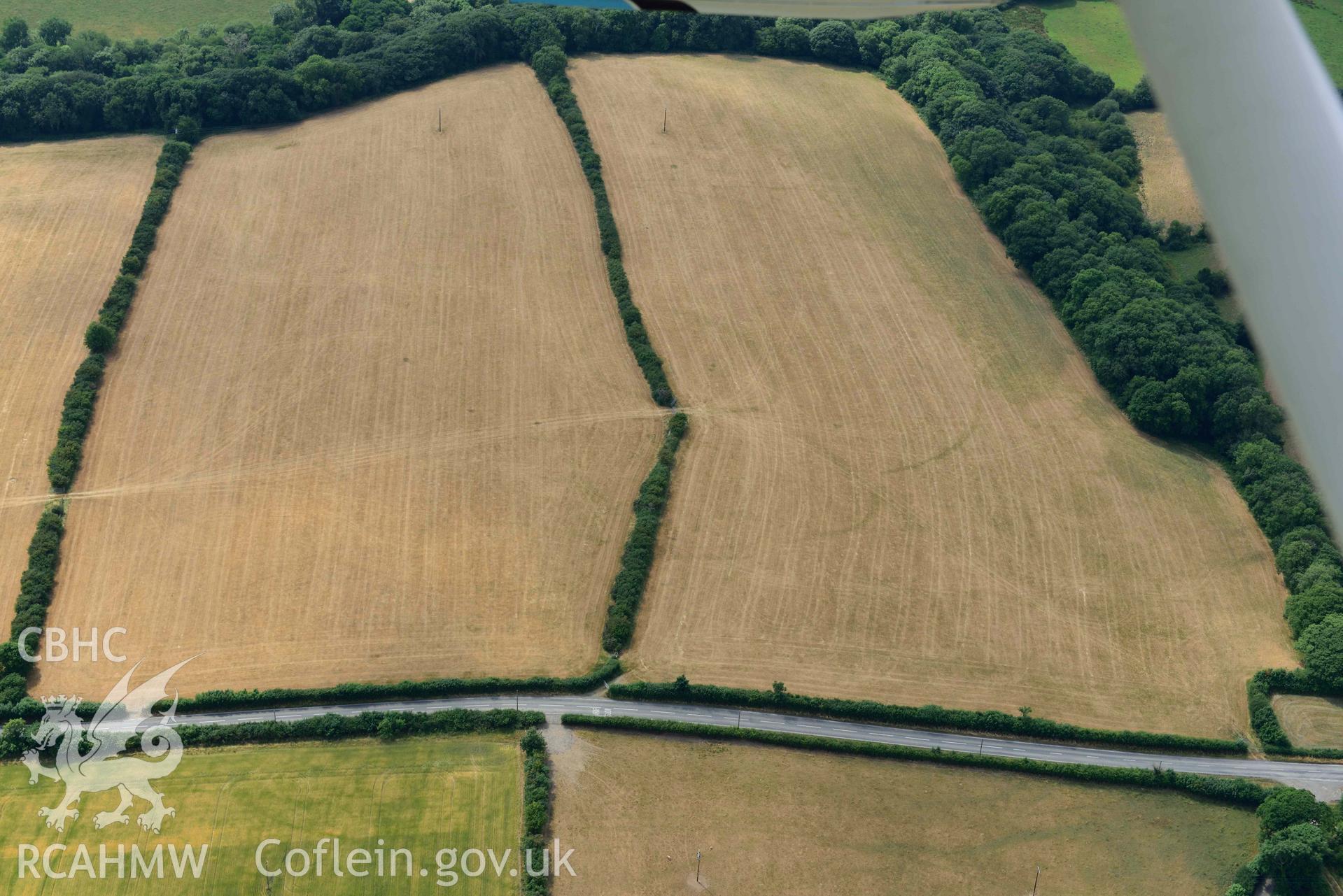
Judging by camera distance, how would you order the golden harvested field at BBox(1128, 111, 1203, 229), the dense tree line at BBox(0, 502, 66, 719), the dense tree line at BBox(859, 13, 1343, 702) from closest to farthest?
1. the dense tree line at BBox(0, 502, 66, 719)
2. the dense tree line at BBox(859, 13, 1343, 702)
3. the golden harvested field at BBox(1128, 111, 1203, 229)

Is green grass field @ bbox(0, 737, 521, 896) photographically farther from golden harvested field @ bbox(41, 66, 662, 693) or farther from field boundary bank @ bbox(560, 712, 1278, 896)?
field boundary bank @ bbox(560, 712, 1278, 896)

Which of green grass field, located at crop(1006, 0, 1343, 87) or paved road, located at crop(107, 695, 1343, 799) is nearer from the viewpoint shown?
paved road, located at crop(107, 695, 1343, 799)

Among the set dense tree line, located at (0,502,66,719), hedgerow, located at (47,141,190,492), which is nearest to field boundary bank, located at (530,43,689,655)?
dense tree line, located at (0,502,66,719)

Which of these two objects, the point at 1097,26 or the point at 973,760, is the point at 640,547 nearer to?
the point at 973,760

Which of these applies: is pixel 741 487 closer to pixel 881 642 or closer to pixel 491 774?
pixel 881 642

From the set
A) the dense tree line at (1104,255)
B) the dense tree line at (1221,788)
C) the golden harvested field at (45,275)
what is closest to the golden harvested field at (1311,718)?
the dense tree line at (1104,255)

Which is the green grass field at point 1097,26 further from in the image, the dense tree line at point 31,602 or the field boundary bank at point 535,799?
the dense tree line at point 31,602
